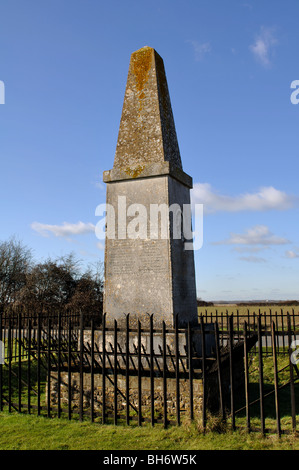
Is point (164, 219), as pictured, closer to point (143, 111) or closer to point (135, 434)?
point (143, 111)

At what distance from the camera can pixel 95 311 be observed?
23938 millimetres

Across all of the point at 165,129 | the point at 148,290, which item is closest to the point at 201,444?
the point at 148,290

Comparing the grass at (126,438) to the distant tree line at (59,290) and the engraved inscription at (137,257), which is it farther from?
the distant tree line at (59,290)

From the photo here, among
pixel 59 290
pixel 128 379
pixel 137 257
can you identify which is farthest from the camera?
pixel 59 290

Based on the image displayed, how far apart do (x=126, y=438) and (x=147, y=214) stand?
15.1 ft

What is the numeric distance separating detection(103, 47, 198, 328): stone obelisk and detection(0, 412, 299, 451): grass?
2520 mm

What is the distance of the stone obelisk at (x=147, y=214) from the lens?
334 inches

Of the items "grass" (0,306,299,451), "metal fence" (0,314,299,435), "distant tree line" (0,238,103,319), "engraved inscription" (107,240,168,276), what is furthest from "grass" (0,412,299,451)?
"distant tree line" (0,238,103,319)

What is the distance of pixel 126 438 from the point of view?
5.96 m

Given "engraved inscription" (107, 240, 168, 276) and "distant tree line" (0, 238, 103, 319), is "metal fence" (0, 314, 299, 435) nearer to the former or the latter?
"engraved inscription" (107, 240, 168, 276)

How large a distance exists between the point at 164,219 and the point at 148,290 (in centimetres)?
160

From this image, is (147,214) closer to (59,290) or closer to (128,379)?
(128,379)
